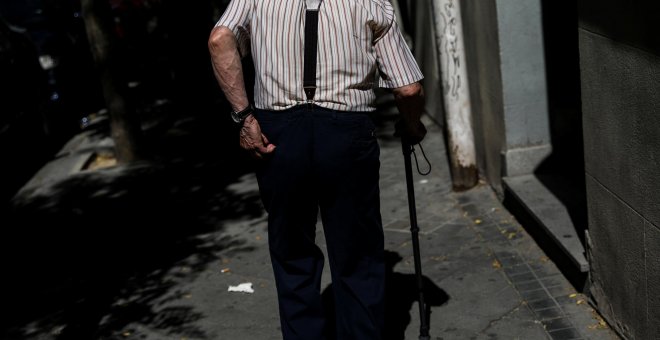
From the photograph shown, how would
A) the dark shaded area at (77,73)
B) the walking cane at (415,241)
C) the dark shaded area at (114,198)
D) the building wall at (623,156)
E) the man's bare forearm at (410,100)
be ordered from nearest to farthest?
the building wall at (623,156) < the man's bare forearm at (410,100) < the walking cane at (415,241) < the dark shaded area at (114,198) < the dark shaded area at (77,73)

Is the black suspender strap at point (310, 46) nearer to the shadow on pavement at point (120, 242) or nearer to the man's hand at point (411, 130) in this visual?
the man's hand at point (411, 130)

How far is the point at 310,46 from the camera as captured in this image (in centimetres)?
404

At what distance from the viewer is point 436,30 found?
7852mm

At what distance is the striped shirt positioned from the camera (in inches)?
159

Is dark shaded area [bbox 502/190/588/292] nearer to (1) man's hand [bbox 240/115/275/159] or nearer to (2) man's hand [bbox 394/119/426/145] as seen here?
(2) man's hand [bbox 394/119/426/145]

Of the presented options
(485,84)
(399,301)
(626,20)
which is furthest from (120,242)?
(626,20)

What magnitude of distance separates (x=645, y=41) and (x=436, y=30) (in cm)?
404

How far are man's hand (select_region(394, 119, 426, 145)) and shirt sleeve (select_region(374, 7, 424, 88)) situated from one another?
27 centimetres

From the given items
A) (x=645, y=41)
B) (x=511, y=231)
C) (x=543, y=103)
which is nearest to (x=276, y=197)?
(x=645, y=41)

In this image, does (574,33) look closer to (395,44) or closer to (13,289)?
(395,44)

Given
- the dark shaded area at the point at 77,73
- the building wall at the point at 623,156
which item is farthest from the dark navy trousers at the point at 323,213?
the dark shaded area at the point at 77,73

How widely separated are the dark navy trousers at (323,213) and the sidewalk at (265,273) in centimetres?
82

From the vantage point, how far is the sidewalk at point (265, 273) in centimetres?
538

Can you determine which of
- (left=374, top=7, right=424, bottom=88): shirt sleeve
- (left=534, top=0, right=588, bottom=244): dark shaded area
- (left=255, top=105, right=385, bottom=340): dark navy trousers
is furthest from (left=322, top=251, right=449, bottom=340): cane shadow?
(left=374, top=7, right=424, bottom=88): shirt sleeve
